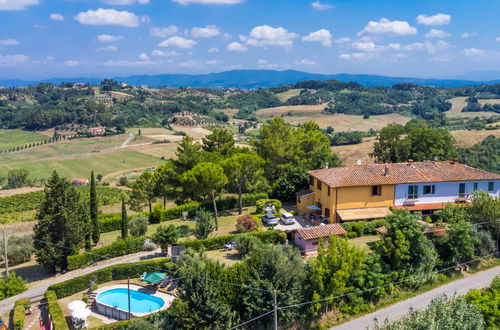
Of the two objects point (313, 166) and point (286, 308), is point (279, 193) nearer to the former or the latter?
A: point (313, 166)

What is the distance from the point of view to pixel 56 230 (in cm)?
3216

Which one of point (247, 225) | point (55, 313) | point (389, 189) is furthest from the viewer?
point (389, 189)

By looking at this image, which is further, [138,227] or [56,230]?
[138,227]

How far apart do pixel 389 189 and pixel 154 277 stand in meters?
22.8

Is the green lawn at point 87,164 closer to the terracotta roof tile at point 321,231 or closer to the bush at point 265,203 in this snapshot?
the bush at point 265,203

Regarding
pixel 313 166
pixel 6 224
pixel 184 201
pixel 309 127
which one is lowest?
pixel 6 224

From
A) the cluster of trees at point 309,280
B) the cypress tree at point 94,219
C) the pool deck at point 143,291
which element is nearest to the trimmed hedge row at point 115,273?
the pool deck at point 143,291

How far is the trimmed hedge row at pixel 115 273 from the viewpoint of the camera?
28.6 meters

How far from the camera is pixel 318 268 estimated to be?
2459 centimetres

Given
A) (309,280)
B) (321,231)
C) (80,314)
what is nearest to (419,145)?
(321,231)

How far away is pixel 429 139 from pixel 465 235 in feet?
83.4

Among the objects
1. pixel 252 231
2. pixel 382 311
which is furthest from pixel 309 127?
pixel 382 311

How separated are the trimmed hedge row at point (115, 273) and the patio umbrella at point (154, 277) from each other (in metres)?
0.84

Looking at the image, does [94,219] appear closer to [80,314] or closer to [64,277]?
[64,277]
